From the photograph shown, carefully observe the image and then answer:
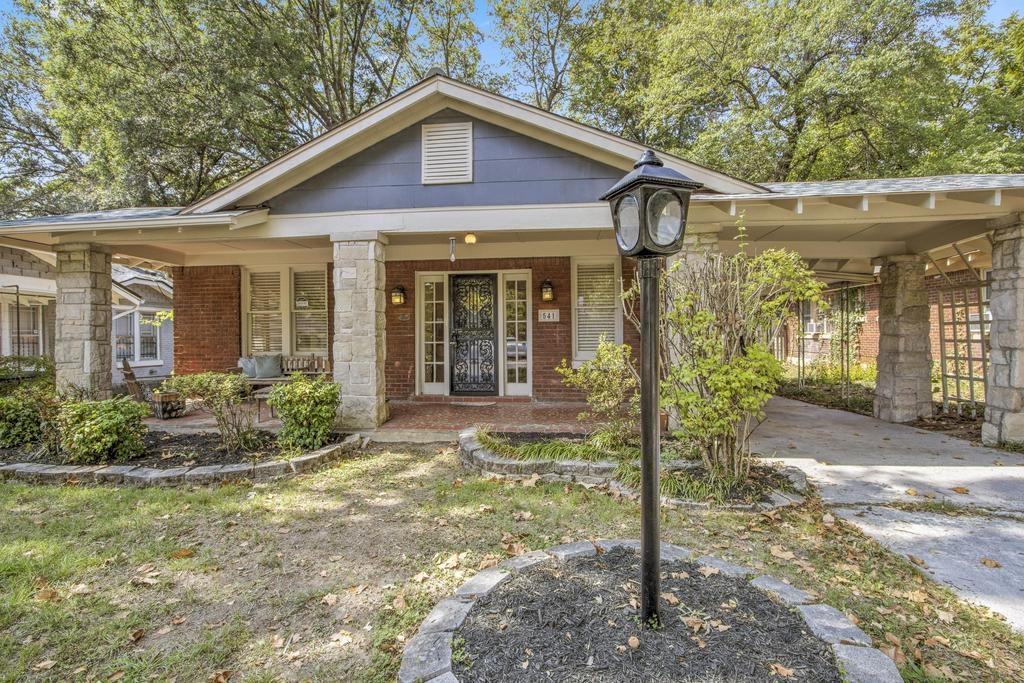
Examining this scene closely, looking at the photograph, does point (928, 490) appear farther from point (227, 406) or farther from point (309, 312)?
point (309, 312)

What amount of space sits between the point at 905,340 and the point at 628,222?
747cm

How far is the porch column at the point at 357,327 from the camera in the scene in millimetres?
6305

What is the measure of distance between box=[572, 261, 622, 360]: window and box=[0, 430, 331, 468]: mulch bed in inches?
197

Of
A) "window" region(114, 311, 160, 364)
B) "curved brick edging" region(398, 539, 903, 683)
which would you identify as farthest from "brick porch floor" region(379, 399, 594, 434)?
"window" region(114, 311, 160, 364)

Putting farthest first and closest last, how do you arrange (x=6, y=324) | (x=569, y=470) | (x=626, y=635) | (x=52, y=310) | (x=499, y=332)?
1. (x=52, y=310)
2. (x=6, y=324)
3. (x=499, y=332)
4. (x=569, y=470)
5. (x=626, y=635)

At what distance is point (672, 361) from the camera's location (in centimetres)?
473

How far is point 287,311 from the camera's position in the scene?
29.7 feet

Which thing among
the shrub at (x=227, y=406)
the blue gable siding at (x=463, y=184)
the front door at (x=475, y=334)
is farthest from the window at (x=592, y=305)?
the shrub at (x=227, y=406)

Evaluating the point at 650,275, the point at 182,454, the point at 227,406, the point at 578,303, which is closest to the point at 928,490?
the point at 650,275

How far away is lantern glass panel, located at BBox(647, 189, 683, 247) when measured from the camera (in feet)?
7.36

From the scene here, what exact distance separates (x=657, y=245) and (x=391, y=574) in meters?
2.53

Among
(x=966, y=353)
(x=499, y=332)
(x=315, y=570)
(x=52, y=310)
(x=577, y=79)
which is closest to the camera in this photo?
(x=315, y=570)

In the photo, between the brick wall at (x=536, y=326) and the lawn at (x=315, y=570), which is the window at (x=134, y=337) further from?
the lawn at (x=315, y=570)

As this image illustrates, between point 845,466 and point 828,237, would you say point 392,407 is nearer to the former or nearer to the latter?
point 845,466
